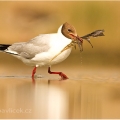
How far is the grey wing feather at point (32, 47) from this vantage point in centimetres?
601

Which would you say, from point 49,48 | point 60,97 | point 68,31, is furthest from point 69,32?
point 60,97

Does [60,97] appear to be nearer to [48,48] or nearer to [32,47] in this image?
[48,48]

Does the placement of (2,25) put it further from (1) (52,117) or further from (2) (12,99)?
(1) (52,117)

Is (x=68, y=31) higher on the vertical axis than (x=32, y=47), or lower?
higher

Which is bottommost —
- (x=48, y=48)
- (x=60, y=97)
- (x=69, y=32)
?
(x=60, y=97)

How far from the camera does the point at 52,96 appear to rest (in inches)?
194

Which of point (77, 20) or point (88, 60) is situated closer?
point (88, 60)

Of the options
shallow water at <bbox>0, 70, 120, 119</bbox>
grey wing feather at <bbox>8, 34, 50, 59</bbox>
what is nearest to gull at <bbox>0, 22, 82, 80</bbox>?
grey wing feather at <bbox>8, 34, 50, 59</bbox>

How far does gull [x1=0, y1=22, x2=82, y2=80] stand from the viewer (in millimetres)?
5973

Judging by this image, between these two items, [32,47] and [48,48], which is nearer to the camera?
[48,48]

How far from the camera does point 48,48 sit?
5.96 meters

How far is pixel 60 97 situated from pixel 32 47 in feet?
4.41

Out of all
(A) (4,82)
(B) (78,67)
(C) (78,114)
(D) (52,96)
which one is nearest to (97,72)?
(B) (78,67)

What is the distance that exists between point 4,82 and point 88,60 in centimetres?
223
